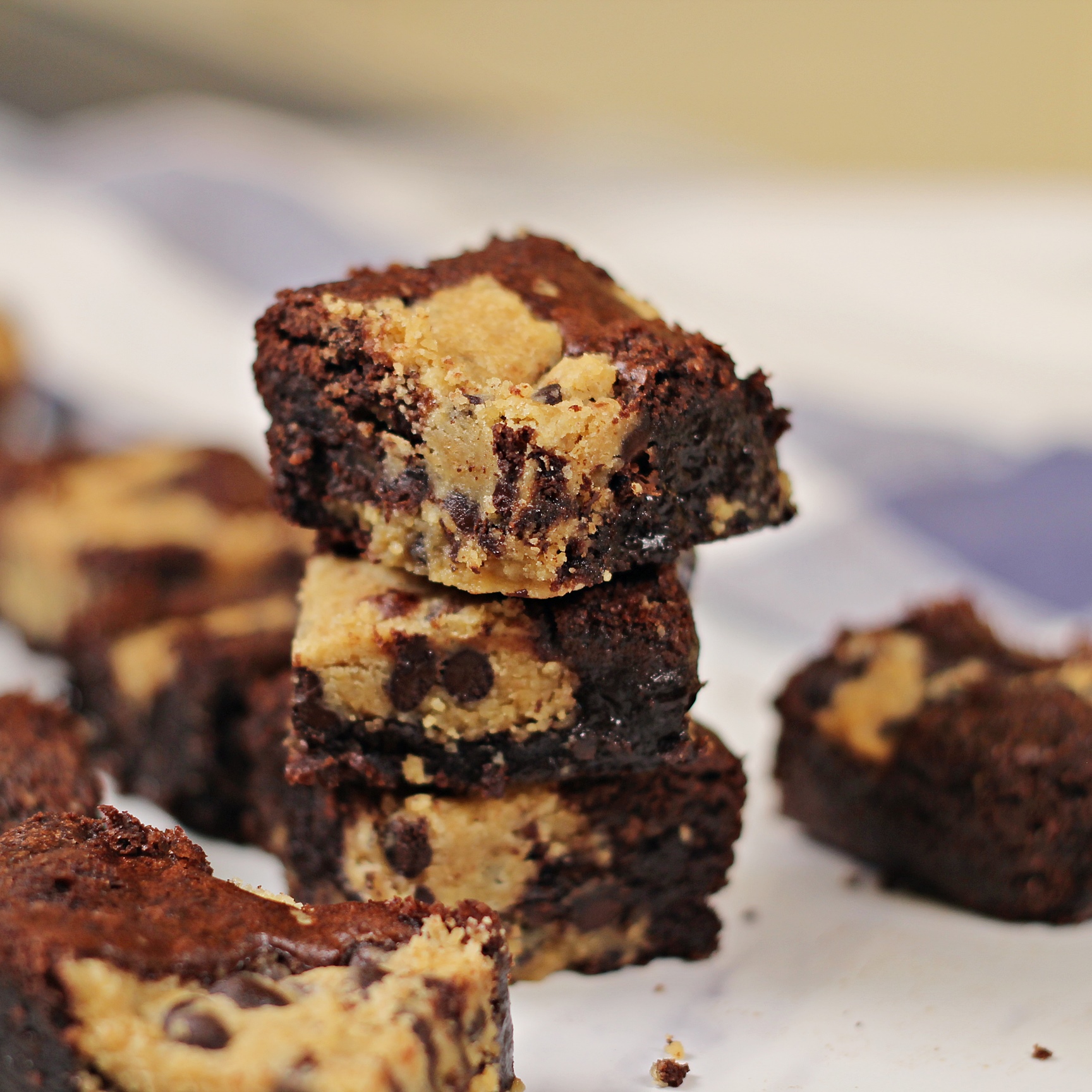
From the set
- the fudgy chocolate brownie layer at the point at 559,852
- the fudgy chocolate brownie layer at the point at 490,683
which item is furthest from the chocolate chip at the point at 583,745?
the fudgy chocolate brownie layer at the point at 559,852

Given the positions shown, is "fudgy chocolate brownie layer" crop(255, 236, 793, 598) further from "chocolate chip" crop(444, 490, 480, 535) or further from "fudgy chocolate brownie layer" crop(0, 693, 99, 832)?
"fudgy chocolate brownie layer" crop(0, 693, 99, 832)

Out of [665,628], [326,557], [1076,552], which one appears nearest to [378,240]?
[1076,552]

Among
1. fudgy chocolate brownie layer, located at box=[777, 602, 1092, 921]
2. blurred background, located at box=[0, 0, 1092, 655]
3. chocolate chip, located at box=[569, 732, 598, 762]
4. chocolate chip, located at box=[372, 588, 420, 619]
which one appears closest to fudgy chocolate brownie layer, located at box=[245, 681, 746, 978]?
Answer: chocolate chip, located at box=[569, 732, 598, 762]

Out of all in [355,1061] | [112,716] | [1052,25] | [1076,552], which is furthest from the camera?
[1052,25]

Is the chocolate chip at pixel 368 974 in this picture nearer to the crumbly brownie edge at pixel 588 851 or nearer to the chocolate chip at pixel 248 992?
the chocolate chip at pixel 248 992

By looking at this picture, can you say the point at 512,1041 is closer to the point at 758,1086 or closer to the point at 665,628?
the point at 758,1086

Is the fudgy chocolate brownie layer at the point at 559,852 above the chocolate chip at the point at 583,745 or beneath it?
beneath

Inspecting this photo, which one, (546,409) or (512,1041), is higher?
(546,409)
